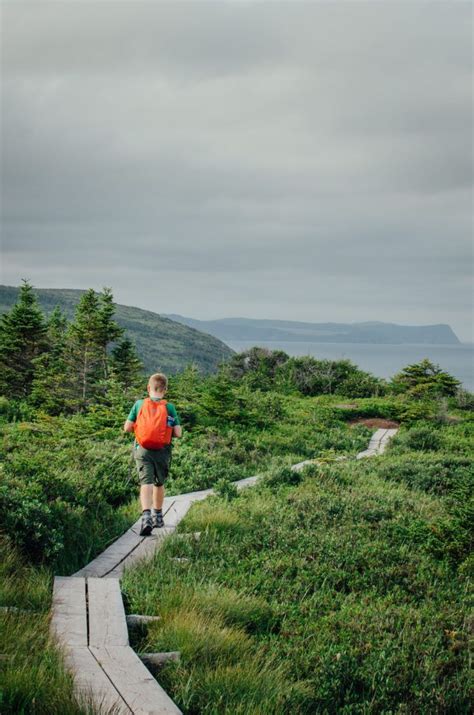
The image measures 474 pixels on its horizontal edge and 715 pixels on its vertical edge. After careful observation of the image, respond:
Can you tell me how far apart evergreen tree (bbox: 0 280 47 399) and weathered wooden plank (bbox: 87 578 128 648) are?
1920 centimetres

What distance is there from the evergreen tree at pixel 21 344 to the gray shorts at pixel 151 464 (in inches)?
659

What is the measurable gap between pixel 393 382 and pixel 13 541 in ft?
91.2

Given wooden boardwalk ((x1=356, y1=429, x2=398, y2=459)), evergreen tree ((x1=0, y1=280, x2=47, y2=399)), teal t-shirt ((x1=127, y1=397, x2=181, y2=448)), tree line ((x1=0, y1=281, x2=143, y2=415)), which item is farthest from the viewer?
evergreen tree ((x1=0, y1=280, x2=47, y2=399))

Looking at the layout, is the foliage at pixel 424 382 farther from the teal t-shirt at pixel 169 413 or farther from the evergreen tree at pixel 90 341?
the teal t-shirt at pixel 169 413

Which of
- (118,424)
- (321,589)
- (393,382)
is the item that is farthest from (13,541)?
(393,382)

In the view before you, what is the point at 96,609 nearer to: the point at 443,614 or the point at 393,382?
the point at 443,614

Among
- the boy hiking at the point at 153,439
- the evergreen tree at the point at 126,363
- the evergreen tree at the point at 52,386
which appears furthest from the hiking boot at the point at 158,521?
the evergreen tree at the point at 126,363

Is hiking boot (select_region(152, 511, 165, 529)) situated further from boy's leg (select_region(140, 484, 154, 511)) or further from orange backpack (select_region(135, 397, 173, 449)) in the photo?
orange backpack (select_region(135, 397, 173, 449))

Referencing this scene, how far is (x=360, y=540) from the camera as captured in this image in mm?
7961

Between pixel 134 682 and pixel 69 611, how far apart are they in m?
1.38

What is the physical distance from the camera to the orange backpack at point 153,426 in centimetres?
812

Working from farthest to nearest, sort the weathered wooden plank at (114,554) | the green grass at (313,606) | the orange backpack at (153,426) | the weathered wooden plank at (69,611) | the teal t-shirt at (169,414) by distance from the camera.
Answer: the teal t-shirt at (169,414)
the orange backpack at (153,426)
the weathered wooden plank at (114,554)
the weathered wooden plank at (69,611)
the green grass at (313,606)

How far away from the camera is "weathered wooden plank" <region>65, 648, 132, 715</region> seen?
11.6ft

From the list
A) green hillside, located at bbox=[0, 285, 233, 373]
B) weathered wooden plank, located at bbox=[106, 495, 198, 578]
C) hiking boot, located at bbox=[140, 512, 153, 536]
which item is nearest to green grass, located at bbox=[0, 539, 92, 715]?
weathered wooden plank, located at bbox=[106, 495, 198, 578]
